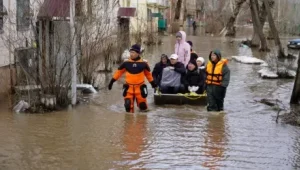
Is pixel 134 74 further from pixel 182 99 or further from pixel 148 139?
pixel 148 139

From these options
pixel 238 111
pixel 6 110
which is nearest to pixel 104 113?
pixel 6 110

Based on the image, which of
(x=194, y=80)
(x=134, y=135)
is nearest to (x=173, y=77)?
(x=194, y=80)

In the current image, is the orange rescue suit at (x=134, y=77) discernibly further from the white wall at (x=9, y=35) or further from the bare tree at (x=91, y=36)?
the white wall at (x=9, y=35)

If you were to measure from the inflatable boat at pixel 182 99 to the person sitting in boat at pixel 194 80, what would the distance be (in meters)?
0.31

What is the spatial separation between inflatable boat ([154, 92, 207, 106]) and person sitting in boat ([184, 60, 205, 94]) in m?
0.31

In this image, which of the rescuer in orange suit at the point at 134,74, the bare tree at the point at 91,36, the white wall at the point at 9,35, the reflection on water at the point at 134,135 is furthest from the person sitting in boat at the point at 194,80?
the white wall at the point at 9,35

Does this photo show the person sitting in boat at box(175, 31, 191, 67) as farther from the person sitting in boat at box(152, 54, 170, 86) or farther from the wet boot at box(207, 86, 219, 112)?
the wet boot at box(207, 86, 219, 112)

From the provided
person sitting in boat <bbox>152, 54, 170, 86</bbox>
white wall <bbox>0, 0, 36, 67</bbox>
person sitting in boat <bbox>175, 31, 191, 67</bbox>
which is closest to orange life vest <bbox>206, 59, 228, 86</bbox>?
person sitting in boat <bbox>152, 54, 170, 86</bbox>

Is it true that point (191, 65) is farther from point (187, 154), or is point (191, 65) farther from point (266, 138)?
point (187, 154)

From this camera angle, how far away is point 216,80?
445 inches

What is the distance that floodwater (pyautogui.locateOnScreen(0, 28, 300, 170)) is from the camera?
7.17 m

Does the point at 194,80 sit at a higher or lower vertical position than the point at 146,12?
lower

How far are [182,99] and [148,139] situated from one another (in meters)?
3.99

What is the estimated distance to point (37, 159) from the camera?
23.6ft
